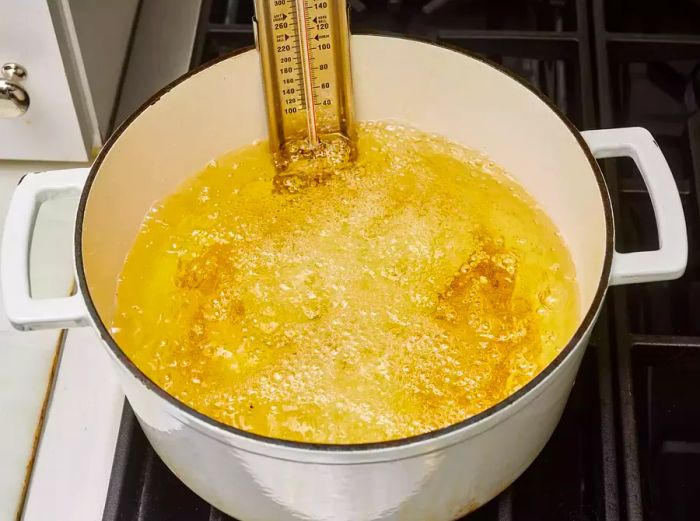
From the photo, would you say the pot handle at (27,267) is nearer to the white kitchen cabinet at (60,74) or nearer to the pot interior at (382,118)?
the pot interior at (382,118)

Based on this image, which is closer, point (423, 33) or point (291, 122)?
point (291, 122)

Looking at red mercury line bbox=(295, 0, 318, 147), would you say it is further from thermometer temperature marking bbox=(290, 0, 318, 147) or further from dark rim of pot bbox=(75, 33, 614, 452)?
dark rim of pot bbox=(75, 33, 614, 452)

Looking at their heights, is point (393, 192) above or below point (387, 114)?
below

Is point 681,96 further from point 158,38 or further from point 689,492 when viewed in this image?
point 158,38

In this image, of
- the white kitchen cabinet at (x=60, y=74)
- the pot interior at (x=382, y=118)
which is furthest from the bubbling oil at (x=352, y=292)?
the white kitchen cabinet at (x=60, y=74)

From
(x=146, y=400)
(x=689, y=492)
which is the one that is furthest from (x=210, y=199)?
(x=689, y=492)
